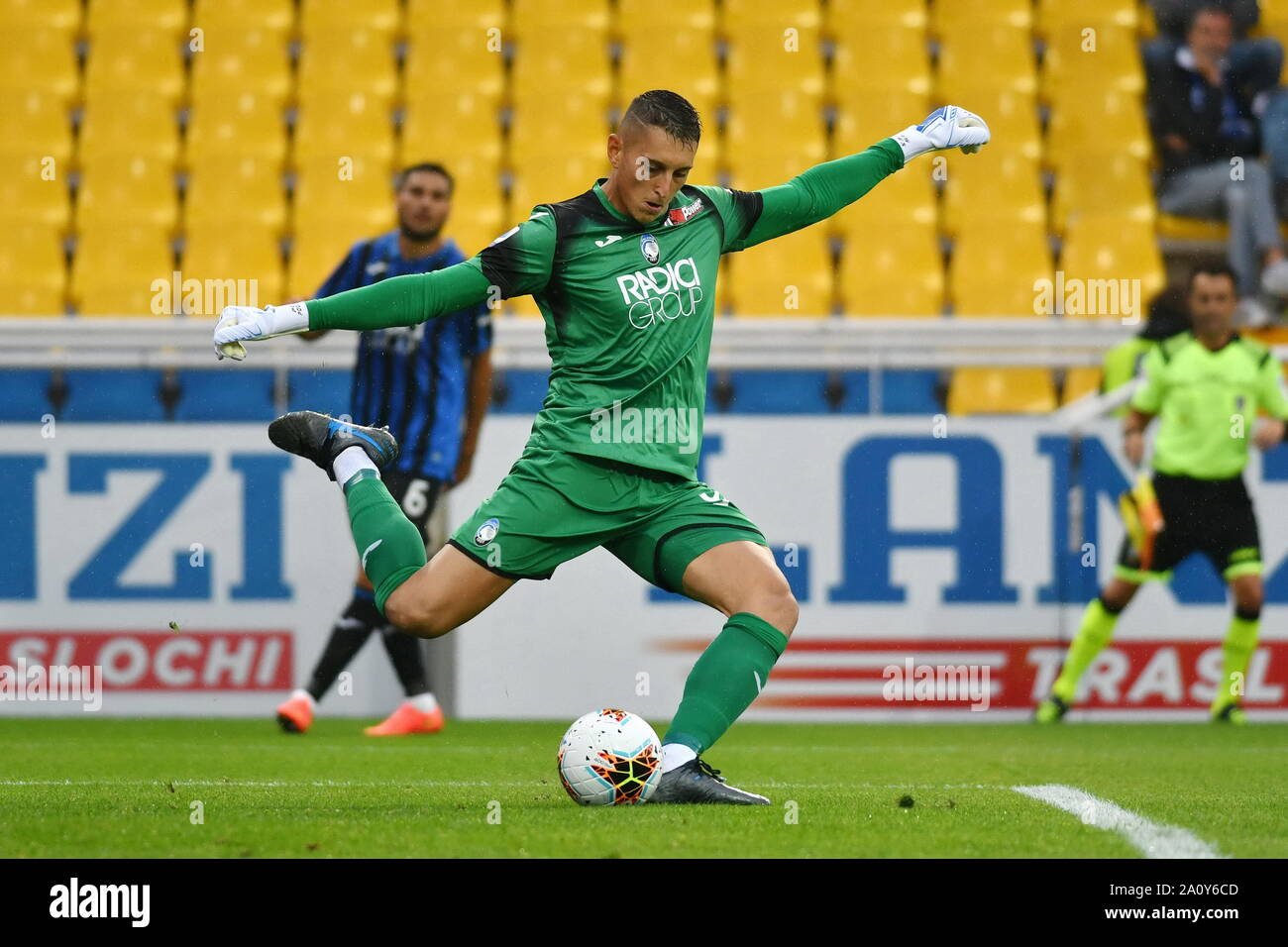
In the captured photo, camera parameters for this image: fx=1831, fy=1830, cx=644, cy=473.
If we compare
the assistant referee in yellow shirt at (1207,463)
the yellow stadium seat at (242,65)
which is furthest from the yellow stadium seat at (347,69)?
the assistant referee in yellow shirt at (1207,463)

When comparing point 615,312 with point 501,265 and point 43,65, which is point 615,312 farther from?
point 43,65

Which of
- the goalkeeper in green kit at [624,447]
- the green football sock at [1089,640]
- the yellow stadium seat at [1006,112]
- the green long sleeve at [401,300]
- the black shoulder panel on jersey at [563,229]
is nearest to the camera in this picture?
the green long sleeve at [401,300]

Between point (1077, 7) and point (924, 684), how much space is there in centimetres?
526

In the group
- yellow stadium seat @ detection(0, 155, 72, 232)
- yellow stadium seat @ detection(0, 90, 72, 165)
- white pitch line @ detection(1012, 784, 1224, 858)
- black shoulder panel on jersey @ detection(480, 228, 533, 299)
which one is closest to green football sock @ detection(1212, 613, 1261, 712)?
white pitch line @ detection(1012, 784, 1224, 858)

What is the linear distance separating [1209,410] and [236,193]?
570 centimetres

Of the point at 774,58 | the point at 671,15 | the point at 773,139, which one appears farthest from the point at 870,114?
the point at 671,15

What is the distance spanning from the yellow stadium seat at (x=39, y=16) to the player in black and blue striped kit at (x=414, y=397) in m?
4.93

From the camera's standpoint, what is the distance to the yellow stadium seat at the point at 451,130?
11.1m

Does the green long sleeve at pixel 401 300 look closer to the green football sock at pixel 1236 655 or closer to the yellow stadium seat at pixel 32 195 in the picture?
the green football sock at pixel 1236 655

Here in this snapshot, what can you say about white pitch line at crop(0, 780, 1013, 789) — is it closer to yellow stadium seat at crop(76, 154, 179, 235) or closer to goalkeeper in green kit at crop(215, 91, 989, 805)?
goalkeeper in green kit at crop(215, 91, 989, 805)

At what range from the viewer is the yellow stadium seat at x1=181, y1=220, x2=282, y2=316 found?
10.3m

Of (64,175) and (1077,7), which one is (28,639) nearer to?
(64,175)

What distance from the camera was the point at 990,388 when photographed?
911cm
